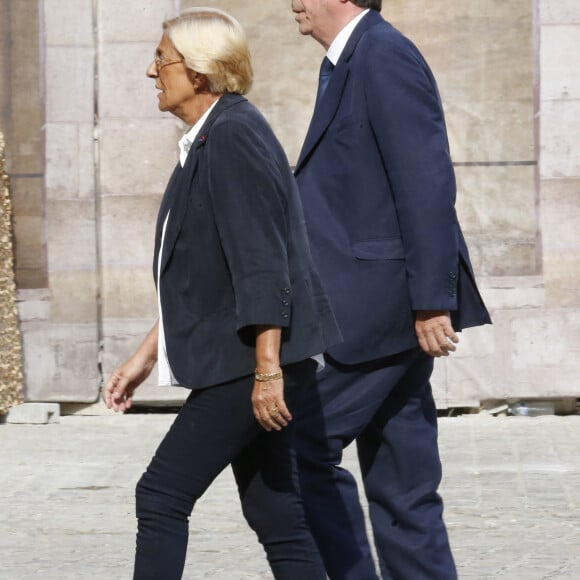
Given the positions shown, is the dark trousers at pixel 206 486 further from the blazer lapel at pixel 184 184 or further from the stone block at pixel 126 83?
the stone block at pixel 126 83

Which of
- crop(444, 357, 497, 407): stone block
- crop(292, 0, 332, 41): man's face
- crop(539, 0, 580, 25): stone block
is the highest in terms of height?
crop(539, 0, 580, 25): stone block

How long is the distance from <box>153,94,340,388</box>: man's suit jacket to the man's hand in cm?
42

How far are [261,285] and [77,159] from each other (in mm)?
5918

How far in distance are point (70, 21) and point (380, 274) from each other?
221 inches

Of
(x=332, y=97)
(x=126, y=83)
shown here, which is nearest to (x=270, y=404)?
(x=332, y=97)

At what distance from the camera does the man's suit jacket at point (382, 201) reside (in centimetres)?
394

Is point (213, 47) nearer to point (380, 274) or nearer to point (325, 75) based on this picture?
point (325, 75)

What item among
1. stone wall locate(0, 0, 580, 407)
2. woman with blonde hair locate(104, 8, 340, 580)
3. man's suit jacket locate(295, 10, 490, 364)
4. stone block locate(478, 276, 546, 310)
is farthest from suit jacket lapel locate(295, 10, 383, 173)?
stone block locate(478, 276, 546, 310)

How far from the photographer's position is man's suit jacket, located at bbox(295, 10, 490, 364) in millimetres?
3938

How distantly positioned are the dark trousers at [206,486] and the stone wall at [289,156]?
18.4ft

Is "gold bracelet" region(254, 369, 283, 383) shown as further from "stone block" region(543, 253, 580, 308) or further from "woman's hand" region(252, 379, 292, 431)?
"stone block" region(543, 253, 580, 308)

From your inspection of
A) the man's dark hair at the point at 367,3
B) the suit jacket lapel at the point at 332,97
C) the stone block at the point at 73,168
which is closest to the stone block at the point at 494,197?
A: the stone block at the point at 73,168

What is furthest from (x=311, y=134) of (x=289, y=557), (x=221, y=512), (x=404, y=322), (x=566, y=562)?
(x=221, y=512)

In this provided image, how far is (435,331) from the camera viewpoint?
13.1 feet
